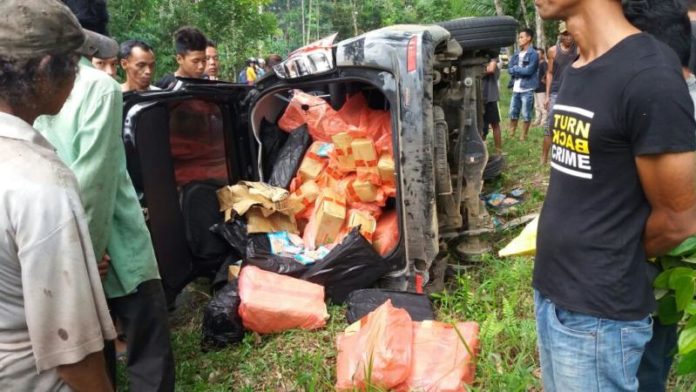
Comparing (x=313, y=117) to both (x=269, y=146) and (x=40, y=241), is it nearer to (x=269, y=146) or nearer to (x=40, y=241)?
(x=269, y=146)

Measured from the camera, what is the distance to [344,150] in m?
3.87

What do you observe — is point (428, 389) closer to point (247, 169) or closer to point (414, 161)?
point (414, 161)

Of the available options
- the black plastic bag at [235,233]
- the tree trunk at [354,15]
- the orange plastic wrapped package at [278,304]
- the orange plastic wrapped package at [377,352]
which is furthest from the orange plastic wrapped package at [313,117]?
the tree trunk at [354,15]

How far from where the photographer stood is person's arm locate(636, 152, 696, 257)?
1.25 metres

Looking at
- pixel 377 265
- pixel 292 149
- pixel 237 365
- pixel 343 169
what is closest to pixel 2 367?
pixel 237 365

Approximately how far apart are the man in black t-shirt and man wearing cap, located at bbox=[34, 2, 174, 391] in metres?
1.67

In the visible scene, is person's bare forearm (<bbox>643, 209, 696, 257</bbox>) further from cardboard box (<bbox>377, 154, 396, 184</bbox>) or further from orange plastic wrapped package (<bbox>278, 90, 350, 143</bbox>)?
orange plastic wrapped package (<bbox>278, 90, 350, 143</bbox>)

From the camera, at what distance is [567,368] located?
1479mm

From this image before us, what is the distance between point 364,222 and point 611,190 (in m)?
2.43

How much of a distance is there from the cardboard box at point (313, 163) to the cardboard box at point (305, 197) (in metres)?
0.07

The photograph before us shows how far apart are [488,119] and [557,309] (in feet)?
20.8

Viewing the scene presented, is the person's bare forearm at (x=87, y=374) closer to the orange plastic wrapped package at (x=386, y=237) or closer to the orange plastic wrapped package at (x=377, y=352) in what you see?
the orange plastic wrapped package at (x=377, y=352)

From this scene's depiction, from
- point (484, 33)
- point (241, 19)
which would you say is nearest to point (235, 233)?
point (484, 33)

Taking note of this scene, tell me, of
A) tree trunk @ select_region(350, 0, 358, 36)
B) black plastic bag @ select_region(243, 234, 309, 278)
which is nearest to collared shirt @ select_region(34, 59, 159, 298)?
black plastic bag @ select_region(243, 234, 309, 278)
